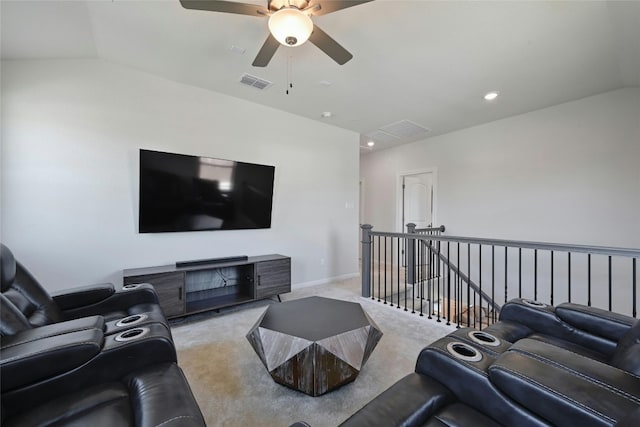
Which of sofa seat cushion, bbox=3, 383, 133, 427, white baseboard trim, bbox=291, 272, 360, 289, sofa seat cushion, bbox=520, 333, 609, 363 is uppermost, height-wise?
sofa seat cushion, bbox=520, 333, 609, 363

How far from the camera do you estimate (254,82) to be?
3.28 m

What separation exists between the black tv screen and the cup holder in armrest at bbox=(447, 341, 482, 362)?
121 inches

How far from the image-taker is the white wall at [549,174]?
3412 millimetres

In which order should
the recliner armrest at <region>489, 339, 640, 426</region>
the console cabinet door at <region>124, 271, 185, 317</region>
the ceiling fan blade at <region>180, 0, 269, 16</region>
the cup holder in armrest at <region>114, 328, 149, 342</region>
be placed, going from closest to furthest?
the recliner armrest at <region>489, 339, 640, 426</region>
the cup holder in armrest at <region>114, 328, 149, 342</region>
the ceiling fan blade at <region>180, 0, 269, 16</region>
the console cabinet door at <region>124, 271, 185, 317</region>

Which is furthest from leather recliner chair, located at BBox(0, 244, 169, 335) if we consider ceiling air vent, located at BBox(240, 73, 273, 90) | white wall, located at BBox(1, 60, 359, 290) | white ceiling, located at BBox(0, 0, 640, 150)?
ceiling air vent, located at BBox(240, 73, 273, 90)

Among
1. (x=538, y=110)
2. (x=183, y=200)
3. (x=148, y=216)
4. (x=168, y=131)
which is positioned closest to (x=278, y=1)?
(x=168, y=131)

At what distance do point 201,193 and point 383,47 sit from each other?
8.80ft

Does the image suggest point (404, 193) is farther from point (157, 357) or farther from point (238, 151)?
point (157, 357)

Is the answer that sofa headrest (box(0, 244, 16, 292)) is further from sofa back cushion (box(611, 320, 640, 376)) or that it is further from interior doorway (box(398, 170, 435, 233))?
interior doorway (box(398, 170, 435, 233))

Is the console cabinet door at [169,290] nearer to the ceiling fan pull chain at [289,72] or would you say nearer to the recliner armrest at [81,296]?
the recliner armrest at [81,296]

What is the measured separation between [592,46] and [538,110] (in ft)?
5.65

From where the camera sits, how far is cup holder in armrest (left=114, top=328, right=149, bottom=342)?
132 cm

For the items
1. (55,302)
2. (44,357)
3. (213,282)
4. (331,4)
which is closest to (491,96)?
(331,4)

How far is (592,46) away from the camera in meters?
→ 2.53
